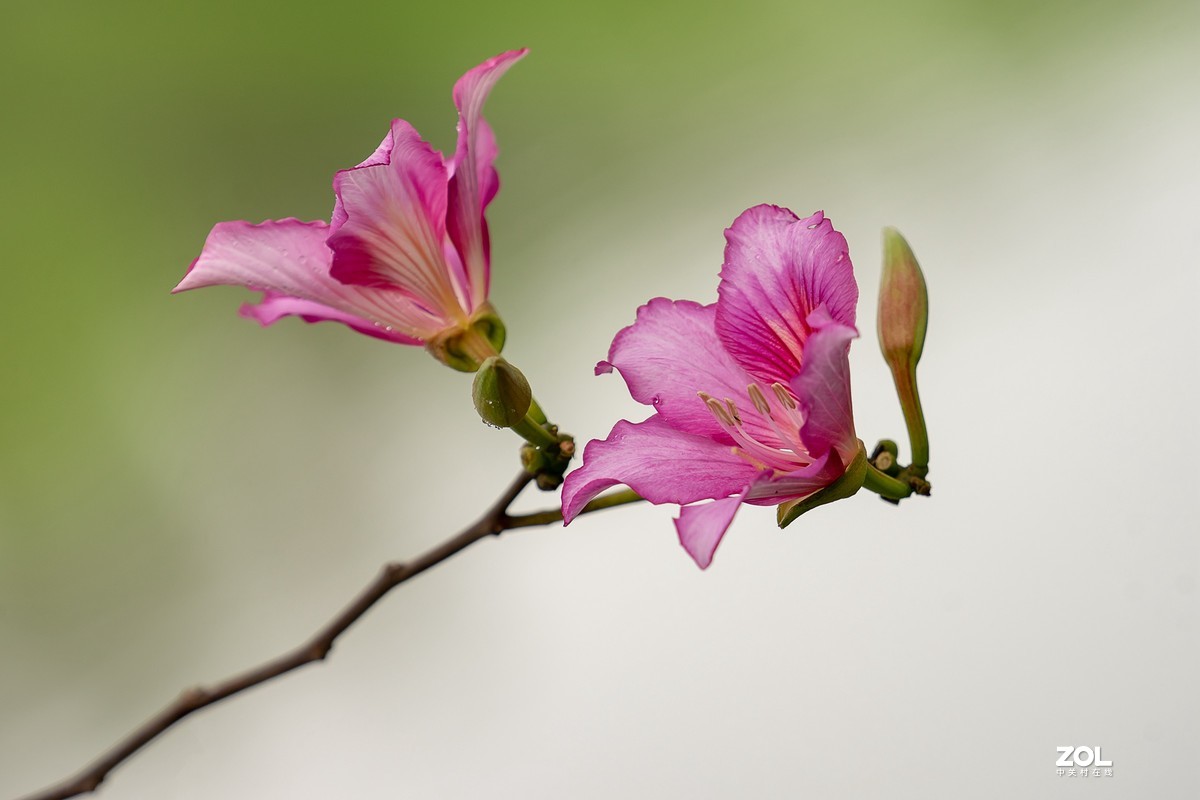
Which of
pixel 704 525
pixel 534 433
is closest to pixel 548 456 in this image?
pixel 534 433

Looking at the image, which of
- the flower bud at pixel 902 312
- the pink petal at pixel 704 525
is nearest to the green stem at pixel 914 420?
the flower bud at pixel 902 312

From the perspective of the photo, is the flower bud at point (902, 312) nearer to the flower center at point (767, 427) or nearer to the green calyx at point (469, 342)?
the flower center at point (767, 427)

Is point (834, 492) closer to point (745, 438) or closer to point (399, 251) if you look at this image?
point (745, 438)

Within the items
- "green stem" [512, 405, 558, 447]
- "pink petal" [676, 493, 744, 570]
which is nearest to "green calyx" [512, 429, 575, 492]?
"green stem" [512, 405, 558, 447]

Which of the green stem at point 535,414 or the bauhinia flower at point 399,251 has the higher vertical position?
the bauhinia flower at point 399,251

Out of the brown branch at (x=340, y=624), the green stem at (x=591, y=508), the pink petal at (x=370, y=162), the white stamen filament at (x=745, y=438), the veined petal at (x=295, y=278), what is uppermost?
the pink petal at (x=370, y=162)

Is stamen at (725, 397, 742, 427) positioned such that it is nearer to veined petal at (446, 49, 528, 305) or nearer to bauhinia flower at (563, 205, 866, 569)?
bauhinia flower at (563, 205, 866, 569)
